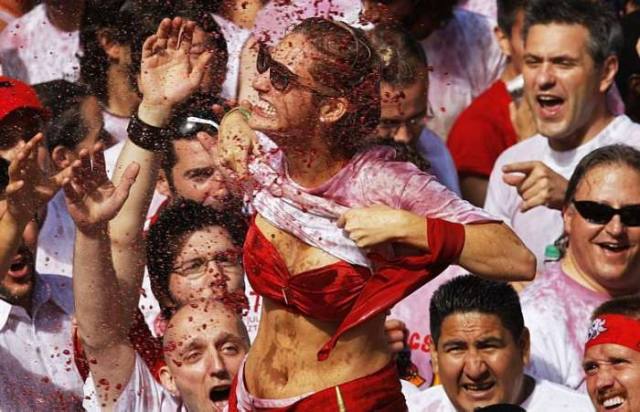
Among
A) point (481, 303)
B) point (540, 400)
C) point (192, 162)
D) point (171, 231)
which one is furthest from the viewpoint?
point (192, 162)

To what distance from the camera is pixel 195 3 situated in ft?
24.4

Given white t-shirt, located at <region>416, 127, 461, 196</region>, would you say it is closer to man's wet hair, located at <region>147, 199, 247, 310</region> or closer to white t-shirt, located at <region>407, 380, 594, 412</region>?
white t-shirt, located at <region>407, 380, 594, 412</region>

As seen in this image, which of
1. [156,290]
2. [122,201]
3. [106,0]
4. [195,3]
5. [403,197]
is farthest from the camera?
[106,0]

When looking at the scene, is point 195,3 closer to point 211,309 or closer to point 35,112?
point 35,112

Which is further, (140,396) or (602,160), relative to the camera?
(602,160)

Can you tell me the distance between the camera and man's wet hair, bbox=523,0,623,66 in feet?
26.7

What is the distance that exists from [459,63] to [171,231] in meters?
2.58

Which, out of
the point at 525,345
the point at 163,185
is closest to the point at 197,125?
the point at 163,185

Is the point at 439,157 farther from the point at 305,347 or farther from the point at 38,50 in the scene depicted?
the point at 305,347

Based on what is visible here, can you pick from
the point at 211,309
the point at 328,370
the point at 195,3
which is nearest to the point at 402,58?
the point at 195,3

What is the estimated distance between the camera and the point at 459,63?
29.4 feet

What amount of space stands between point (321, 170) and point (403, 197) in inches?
11.2

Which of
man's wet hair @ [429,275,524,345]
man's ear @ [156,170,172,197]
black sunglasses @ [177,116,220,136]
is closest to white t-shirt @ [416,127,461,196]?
man's wet hair @ [429,275,524,345]

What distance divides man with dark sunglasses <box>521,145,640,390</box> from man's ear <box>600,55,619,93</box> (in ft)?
2.52
